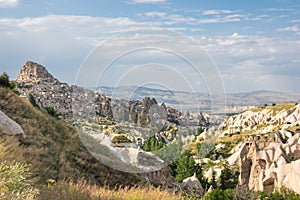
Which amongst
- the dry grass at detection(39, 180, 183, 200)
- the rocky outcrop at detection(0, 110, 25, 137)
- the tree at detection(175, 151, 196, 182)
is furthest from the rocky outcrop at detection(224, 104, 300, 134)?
the dry grass at detection(39, 180, 183, 200)

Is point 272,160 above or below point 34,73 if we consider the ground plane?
below

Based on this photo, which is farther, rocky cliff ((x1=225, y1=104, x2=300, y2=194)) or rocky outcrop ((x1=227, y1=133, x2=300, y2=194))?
rocky cliff ((x1=225, y1=104, x2=300, y2=194))

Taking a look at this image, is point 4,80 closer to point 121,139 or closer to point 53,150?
point 53,150

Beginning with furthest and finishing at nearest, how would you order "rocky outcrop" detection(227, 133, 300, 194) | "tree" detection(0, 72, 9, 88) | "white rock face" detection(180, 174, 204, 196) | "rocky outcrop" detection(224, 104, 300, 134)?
"rocky outcrop" detection(224, 104, 300, 134) → "rocky outcrop" detection(227, 133, 300, 194) → "tree" detection(0, 72, 9, 88) → "white rock face" detection(180, 174, 204, 196)

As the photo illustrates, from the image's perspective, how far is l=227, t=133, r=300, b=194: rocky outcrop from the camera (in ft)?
114

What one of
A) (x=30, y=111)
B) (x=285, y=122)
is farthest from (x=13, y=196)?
(x=285, y=122)

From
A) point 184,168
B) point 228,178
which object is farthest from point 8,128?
point 228,178

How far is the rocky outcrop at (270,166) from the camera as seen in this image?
3488 centimetres

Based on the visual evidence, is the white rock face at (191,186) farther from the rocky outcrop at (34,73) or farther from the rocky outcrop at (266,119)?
the rocky outcrop at (266,119)

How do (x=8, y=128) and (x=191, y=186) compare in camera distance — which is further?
(x=191, y=186)

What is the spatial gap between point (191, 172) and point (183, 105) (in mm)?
25879

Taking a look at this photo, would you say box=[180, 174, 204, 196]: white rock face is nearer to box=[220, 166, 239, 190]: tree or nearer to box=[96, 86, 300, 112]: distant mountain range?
box=[96, 86, 300, 112]: distant mountain range

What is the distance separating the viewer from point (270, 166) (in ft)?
136

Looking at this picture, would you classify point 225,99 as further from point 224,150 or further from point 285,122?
point 285,122
